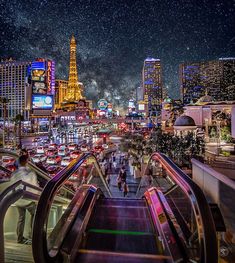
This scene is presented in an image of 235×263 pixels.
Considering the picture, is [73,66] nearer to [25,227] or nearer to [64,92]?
[64,92]

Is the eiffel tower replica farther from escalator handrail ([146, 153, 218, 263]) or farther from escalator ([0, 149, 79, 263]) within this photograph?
escalator handrail ([146, 153, 218, 263])

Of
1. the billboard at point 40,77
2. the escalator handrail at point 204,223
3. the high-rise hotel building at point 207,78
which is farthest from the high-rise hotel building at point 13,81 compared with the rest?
the escalator handrail at point 204,223

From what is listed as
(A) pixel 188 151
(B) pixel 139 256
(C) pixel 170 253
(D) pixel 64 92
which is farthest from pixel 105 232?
(D) pixel 64 92

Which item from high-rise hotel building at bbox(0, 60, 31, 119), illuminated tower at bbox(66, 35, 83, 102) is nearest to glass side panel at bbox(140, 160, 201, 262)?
illuminated tower at bbox(66, 35, 83, 102)

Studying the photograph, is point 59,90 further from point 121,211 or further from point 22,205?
point 22,205

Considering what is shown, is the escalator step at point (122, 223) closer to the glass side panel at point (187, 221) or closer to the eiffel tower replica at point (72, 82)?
the glass side panel at point (187, 221)
